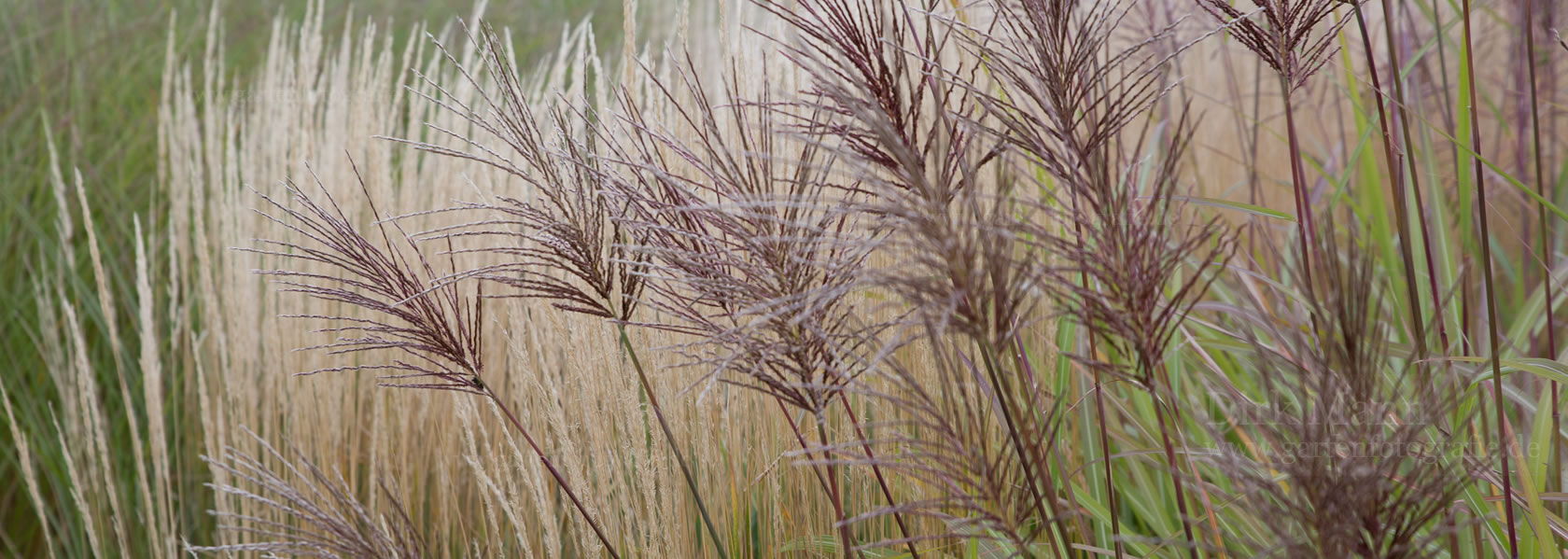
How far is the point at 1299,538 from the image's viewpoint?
0.80 metres

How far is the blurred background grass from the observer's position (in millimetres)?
2893

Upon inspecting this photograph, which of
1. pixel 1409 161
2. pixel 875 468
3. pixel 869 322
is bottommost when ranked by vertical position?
pixel 875 468

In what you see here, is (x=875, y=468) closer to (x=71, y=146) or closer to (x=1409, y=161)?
(x=1409, y=161)

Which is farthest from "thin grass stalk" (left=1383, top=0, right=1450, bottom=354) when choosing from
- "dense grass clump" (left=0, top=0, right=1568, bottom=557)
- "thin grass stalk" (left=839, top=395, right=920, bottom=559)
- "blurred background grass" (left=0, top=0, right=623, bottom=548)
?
"blurred background grass" (left=0, top=0, right=623, bottom=548)

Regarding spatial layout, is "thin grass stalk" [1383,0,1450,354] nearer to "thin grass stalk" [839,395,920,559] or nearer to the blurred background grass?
"thin grass stalk" [839,395,920,559]

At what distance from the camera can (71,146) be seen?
11.0 ft

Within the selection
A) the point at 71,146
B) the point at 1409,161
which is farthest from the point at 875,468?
the point at 71,146

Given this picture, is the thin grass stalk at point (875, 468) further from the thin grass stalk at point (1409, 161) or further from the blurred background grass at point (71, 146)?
the blurred background grass at point (71, 146)

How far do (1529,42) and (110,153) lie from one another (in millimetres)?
3499

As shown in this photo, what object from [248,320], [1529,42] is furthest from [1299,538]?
[248,320]

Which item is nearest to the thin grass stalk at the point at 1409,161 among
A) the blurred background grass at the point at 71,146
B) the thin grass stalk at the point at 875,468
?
the thin grass stalk at the point at 875,468

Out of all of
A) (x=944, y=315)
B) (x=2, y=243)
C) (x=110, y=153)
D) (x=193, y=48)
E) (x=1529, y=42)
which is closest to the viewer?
(x=944, y=315)

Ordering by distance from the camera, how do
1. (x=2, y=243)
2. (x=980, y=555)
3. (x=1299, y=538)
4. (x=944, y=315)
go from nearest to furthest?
(x=944, y=315)
(x=1299, y=538)
(x=980, y=555)
(x=2, y=243)

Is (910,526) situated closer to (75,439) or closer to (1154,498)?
(1154,498)
